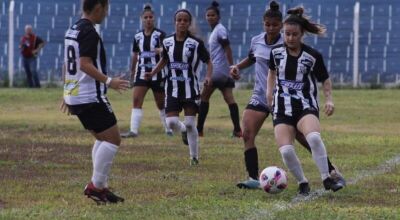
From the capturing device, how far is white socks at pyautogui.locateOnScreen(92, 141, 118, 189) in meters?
9.06

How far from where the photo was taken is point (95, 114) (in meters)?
8.98

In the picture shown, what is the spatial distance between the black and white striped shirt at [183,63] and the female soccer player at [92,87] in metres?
3.79

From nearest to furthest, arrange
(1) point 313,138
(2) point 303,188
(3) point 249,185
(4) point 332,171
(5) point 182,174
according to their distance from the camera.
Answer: (1) point 313,138, (2) point 303,188, (4) point 332,171, (3) point 249,185, (5) point 182,174

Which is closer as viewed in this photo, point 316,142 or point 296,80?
point 316,142

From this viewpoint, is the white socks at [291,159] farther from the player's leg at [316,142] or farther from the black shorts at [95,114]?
the black shorts at [95,114]

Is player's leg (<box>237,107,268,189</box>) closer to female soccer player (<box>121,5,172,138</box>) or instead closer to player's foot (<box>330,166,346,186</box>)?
player's foot (<box>330,166,346,186</box>)

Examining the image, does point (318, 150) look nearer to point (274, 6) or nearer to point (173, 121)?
point (274, 6)

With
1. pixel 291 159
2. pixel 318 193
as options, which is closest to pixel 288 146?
pixel 291 159

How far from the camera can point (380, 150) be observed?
1470 cm

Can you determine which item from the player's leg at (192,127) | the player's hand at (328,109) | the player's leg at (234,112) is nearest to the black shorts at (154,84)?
the player's leg at (234,112)

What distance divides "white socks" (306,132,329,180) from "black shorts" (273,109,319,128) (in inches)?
9.3

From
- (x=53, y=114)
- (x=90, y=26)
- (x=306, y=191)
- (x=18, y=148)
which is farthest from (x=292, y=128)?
(x=53, y=114)

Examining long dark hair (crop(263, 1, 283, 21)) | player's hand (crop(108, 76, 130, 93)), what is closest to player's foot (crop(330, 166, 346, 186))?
long dark hair (crop(263, 1, 283, 21))

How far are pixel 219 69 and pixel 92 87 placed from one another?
28.5ft
